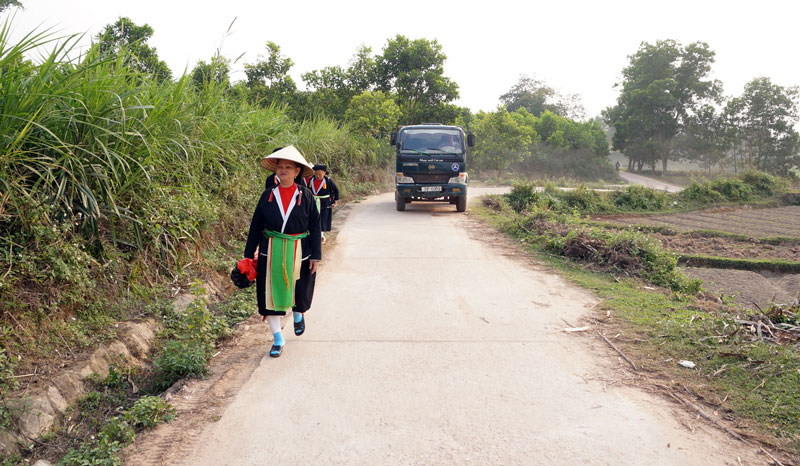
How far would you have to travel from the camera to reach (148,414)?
3291 millimetres

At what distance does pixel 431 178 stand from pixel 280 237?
32.4 ft

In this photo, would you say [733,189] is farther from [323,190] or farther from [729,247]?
[323,190]

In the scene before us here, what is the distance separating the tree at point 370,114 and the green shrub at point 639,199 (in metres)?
9.73

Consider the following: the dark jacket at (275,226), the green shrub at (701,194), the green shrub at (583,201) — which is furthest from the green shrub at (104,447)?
the green shrub at (701,194)

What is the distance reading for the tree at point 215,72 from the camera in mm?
7625

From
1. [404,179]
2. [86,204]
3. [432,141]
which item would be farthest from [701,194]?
[86,204]

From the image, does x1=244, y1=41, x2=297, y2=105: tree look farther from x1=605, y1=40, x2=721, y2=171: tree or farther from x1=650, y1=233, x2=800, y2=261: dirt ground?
x1=605, y1=40, x2=721, y2=171: tree

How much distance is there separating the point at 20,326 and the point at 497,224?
9938 millimetres

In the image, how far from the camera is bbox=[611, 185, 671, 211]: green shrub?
19.5m

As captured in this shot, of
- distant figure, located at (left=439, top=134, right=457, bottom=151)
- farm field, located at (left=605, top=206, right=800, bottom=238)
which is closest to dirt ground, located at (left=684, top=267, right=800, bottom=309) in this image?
farm field, located at (left=605, top=206, right=800, bottom=238)

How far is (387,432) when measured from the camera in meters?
3.19

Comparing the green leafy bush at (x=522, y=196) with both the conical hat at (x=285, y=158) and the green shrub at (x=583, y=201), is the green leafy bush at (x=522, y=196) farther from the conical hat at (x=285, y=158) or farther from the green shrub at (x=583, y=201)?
the conical hat at (x=285, y=158)

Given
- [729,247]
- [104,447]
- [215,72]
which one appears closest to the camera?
[104,447]

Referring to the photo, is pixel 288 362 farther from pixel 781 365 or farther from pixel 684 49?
pixel 684 49
